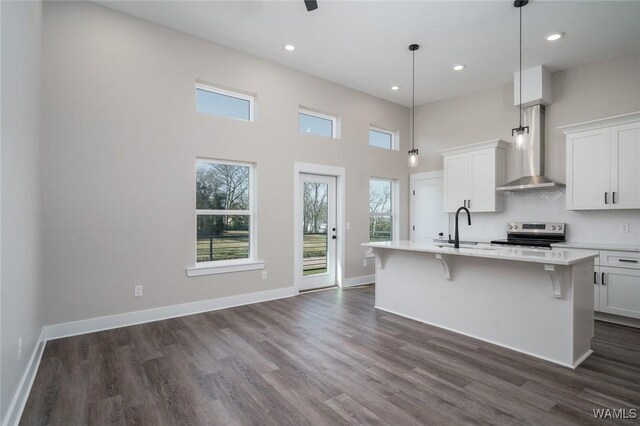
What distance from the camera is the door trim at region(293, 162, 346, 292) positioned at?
5.16 m

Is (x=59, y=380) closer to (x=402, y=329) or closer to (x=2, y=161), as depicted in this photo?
(x=2, y=161)

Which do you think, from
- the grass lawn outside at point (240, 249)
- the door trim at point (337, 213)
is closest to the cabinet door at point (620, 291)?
the door trim at point (337, 213)

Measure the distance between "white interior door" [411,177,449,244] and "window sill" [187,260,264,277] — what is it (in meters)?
3.40

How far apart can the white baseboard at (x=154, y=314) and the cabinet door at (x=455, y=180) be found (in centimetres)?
324

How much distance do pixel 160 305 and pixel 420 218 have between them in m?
4.90

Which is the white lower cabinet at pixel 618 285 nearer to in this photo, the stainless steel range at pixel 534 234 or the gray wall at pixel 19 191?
the stainless steel range at pixel 534 234

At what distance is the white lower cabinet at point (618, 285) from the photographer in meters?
3.76

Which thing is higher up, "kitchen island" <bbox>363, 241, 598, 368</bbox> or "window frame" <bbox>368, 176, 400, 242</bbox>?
"window frame" <bbox>368, 176, 400, 242</bbox>

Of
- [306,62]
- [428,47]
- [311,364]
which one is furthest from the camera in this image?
[306,62]

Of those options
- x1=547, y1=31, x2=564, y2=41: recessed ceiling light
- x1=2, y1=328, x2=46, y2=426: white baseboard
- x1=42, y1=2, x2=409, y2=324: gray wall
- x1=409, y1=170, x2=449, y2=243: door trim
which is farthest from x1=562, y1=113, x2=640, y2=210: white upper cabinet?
x1=2, y1=328, x2=46, y2=426: white baseboard

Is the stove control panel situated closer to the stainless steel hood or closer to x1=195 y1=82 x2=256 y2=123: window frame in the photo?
the stainless steel hood

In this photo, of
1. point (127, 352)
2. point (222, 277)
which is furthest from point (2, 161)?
point (222, 277)

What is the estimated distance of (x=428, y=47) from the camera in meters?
4.41

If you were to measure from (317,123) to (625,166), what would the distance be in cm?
422
